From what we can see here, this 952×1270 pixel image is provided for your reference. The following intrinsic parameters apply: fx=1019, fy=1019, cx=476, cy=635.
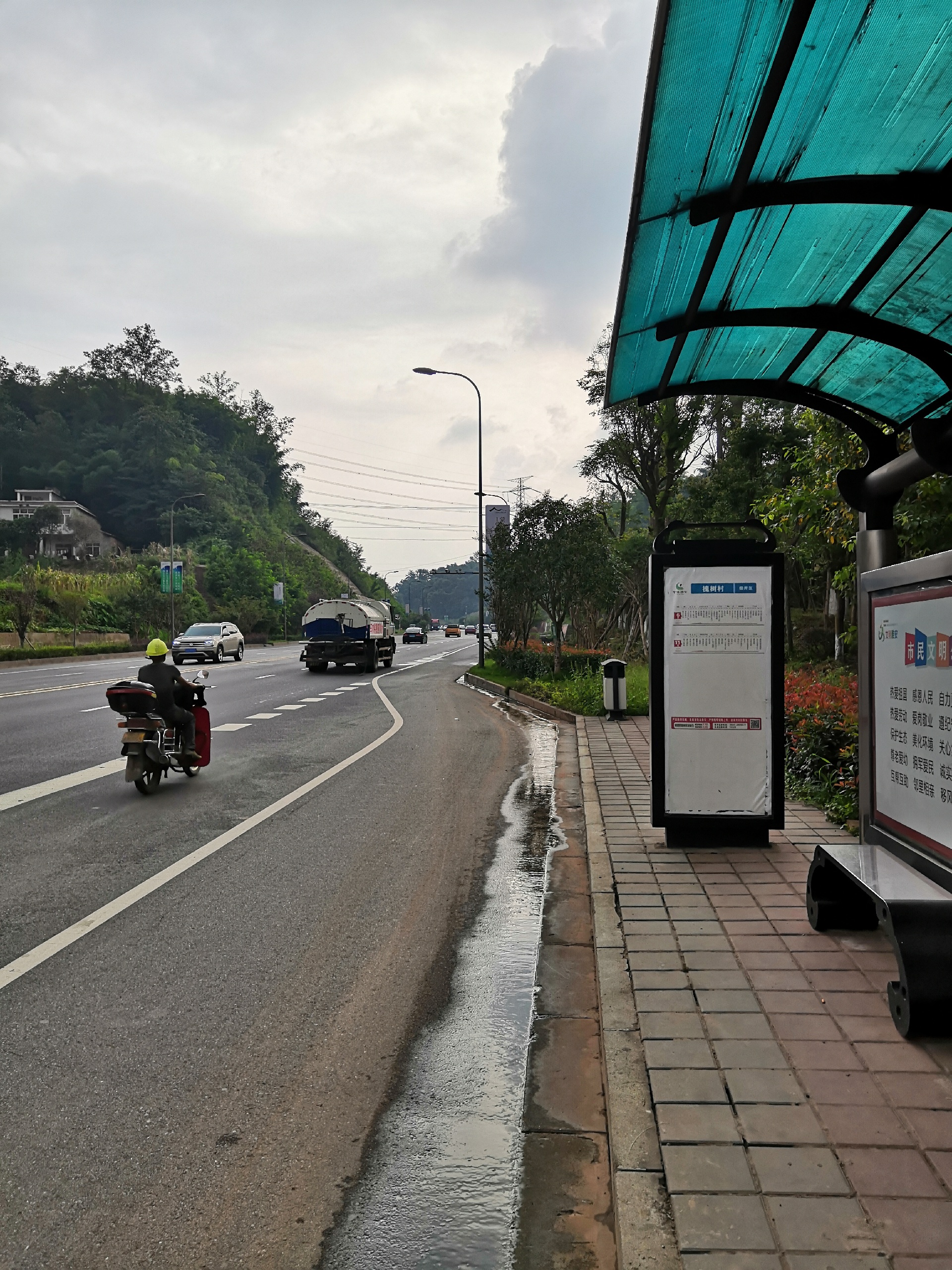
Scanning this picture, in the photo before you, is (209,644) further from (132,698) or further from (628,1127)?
(628,1127)

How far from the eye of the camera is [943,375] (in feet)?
16.0

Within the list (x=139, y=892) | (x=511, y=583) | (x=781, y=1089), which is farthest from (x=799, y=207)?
(x=511, y=583)

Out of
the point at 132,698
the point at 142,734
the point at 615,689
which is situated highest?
the point at 132,698

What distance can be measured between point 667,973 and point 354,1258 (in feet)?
6.81

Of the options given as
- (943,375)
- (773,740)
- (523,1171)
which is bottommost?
(523,1171)

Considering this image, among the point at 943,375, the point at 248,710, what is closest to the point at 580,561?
the point at 248,710

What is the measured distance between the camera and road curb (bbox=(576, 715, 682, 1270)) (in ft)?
Answer: 8.50

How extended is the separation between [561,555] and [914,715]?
63.0 feet

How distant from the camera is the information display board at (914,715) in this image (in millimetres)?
4055

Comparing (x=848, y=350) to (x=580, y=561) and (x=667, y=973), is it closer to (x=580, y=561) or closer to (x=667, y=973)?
(x=667, y=973)

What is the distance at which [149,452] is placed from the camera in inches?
4094

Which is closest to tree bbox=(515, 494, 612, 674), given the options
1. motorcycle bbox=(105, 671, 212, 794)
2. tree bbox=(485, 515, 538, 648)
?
tree bbox=(485, 515, 538, 648)

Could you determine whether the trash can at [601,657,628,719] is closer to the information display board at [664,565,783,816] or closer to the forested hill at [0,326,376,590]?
the information display board at [664,565,783,816]

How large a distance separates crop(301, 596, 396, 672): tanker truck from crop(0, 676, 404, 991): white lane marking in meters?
20.3
